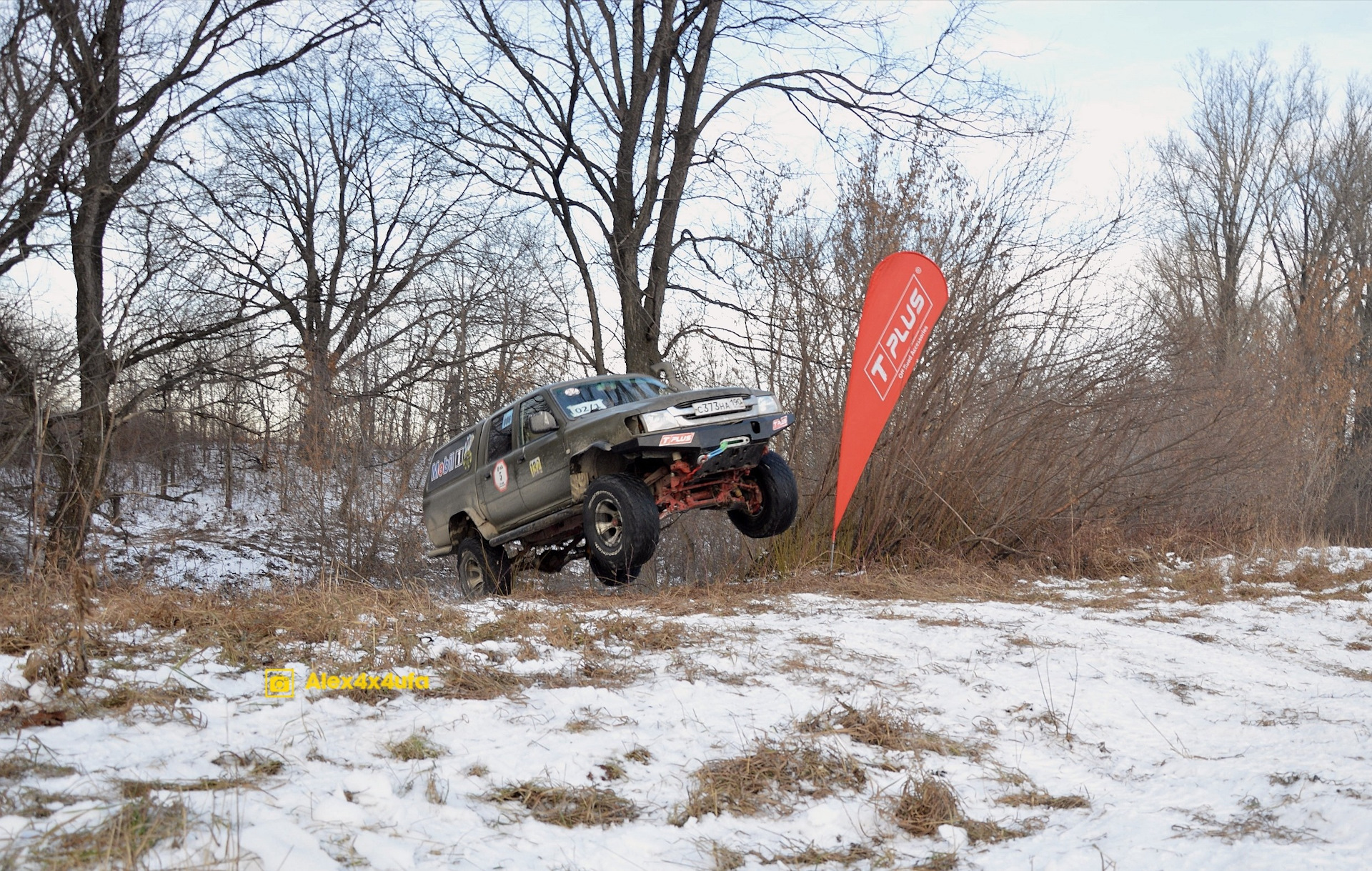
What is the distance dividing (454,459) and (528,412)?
1885mm

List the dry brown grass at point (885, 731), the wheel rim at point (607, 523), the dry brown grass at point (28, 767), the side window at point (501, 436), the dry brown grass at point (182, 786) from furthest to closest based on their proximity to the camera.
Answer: the side window at point (501, 436), the wheel rim at point (607, 523), the dry brown grass at point (885, 731), the dry brown grass at point (28, 767), the dry brown grass at point (182, 786)

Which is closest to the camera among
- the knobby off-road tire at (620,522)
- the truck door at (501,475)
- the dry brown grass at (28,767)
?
the dry brown grass at (28,767)

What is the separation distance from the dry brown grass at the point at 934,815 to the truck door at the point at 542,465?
215 inches

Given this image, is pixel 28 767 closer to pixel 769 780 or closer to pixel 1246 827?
pixel 769 780

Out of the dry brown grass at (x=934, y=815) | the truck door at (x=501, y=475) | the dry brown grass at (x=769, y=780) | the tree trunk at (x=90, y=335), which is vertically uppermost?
the tree trunk at (x=90, y=335)

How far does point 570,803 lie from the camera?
3.05 metres

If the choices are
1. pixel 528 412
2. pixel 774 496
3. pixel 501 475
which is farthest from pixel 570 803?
pixel 501 475

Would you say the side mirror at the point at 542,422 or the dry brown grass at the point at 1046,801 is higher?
the side mirror at the point at 542,422

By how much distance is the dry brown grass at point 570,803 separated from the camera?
2943mm

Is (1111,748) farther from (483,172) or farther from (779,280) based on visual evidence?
(483,172)

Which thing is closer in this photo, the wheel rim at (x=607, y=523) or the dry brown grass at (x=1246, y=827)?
the dry brown grass at (x=1246, y=827)

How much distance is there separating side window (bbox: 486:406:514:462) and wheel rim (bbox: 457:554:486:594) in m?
1.22

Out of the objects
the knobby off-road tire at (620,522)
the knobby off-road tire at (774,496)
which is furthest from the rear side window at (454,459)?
the knobby off-road tire at (774,496)

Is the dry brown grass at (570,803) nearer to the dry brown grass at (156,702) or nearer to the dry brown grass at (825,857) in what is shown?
the dry brown grass at (825,857)
